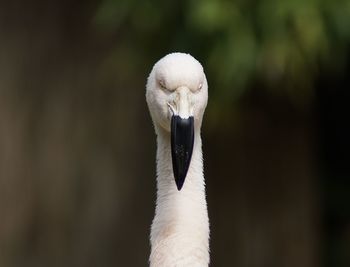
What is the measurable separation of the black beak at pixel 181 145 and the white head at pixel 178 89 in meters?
0.03

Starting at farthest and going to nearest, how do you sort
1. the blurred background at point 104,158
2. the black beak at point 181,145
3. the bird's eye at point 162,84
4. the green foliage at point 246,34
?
the blurred background at point 104,158 < the green foliage at point 246,34 < the bird's eye at point 162,84 < the black beak at point 181,145

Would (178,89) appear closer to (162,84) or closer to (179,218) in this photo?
(162,84)

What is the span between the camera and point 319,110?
8.19 metres

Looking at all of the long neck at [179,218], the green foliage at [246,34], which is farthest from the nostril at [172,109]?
the green foliage at [246,34]

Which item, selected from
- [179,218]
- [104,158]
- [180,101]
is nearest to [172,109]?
[180,101]

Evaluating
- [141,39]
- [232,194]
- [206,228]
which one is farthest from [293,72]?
[206,228]

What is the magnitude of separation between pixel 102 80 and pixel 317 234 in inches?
65.2

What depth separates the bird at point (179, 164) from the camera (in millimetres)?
3750

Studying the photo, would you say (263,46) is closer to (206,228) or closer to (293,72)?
(293,72)

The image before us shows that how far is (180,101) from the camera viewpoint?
148 inches

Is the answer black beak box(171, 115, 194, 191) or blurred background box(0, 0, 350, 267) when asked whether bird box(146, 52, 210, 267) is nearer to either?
black beak box(171, 115, 194, 191)

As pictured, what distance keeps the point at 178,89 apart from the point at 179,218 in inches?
15.7

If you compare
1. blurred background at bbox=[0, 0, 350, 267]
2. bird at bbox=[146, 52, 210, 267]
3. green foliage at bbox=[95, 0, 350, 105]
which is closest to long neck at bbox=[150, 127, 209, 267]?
bird at bbox=[146, 52, 210, 267]

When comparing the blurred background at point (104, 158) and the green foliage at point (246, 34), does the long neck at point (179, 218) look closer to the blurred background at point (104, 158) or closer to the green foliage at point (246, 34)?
the green foliage at point (246, 34)
